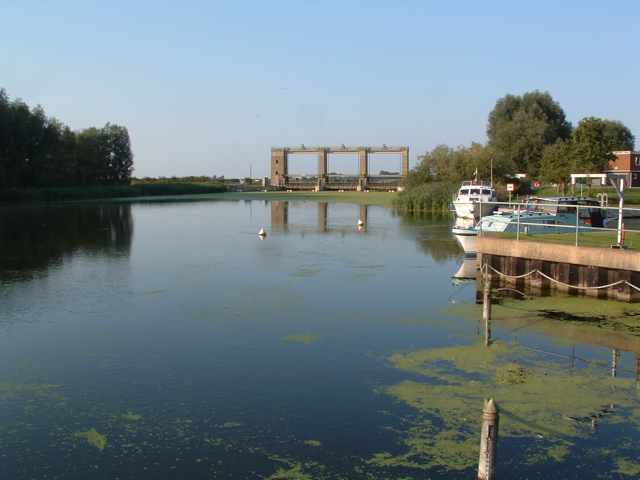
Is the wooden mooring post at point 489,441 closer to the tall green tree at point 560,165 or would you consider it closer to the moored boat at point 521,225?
the moored boat at point 521,225

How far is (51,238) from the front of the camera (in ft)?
105

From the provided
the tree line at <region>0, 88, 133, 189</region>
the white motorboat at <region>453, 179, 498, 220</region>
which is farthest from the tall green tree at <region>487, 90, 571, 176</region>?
the tree line at <region>0, 88, 133, 189</region>

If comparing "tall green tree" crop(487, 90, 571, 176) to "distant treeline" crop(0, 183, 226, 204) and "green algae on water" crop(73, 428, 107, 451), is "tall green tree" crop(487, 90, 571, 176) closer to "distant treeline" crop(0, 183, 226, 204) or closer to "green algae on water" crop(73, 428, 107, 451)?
"distant treeline" crop(0, 183, 226, 204)

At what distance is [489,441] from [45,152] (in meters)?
69.9

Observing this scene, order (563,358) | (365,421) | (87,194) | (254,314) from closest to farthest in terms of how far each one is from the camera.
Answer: (365,421)
(563,358)
(254,314)
(87,194)

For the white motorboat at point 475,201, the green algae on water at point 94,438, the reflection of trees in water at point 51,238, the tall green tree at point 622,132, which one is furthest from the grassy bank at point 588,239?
the tall green tree at point 622,132

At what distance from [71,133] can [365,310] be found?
247 ft

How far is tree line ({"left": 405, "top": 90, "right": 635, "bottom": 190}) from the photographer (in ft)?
173

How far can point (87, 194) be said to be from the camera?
254 ft

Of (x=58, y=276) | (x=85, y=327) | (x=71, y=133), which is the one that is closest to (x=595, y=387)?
(x=85, y=327)

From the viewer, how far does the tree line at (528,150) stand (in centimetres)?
5269

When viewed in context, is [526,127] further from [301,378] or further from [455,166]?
[301,378]

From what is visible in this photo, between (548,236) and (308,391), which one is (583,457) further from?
(548,236)

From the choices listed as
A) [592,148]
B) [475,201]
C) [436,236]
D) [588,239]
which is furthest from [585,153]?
[588,239]
